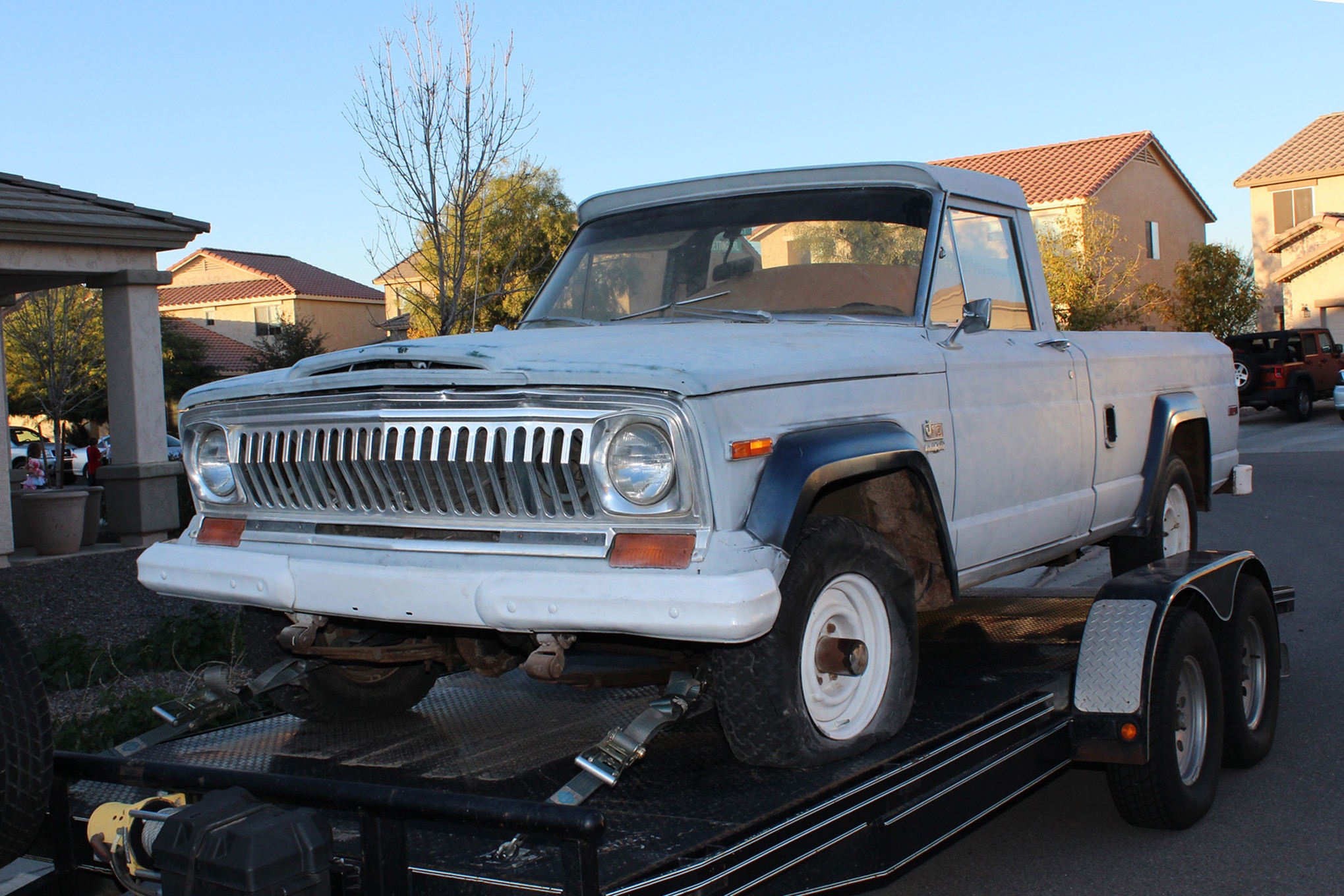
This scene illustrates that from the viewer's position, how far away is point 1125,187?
120 feet

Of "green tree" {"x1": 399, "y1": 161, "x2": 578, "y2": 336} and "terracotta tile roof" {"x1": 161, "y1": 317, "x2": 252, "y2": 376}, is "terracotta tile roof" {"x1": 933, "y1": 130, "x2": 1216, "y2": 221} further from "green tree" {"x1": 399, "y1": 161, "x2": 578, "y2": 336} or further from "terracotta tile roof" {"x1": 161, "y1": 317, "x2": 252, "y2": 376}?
"terracotta tile roof" {"x1": 161, "y1": 317, "x2": 252, "y2": 376}

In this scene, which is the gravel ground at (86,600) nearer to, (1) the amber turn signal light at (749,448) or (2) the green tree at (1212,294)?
(1) the amber turn signal light at (749,448)

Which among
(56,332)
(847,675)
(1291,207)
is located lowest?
(847,675)

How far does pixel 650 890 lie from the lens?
2338 mm

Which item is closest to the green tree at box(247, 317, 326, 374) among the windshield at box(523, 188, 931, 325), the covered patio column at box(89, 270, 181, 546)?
the covered patio column at box(89, 270, 181, 546)

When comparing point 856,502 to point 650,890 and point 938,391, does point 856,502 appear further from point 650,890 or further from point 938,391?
point 650,890

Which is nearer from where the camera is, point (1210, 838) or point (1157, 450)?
point (1210, 838)

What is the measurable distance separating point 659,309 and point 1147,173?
38.0 metres

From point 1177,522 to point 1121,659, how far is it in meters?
2.47

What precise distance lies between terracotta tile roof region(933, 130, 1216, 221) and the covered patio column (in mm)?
25389

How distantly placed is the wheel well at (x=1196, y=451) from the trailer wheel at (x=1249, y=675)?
50.1 inches

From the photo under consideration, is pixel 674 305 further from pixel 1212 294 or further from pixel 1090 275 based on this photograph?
pixel 1212 294

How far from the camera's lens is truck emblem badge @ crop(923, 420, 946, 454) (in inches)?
146

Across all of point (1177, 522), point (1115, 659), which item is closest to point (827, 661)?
point (1115, 659)
